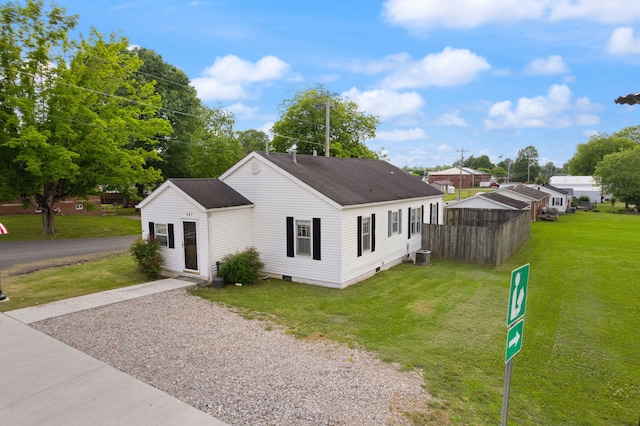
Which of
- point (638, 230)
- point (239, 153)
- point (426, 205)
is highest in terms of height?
point (239, 153)

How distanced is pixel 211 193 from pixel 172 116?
27.2m

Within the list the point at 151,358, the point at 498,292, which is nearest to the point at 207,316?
the point at 151,358

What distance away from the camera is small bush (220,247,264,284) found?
13.0 m

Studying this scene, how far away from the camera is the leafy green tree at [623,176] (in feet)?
161

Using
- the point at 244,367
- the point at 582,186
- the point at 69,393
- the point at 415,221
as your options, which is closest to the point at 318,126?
the point at 415,221

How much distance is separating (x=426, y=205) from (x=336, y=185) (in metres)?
7.58

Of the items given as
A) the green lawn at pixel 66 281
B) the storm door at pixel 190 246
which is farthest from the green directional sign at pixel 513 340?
the green lawn at pixel 66 281

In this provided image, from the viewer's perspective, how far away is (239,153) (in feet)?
112

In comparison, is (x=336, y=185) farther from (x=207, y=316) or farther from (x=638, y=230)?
(x=638, y=230)

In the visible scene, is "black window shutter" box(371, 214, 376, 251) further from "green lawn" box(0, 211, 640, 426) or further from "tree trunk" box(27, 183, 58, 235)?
"tree trunk" box(27, 183, 58, 235)

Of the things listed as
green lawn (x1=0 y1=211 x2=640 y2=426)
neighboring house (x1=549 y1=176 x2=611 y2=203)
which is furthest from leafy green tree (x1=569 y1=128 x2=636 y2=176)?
green lawn (x1=0 y1=211 x2=640 y2=426)

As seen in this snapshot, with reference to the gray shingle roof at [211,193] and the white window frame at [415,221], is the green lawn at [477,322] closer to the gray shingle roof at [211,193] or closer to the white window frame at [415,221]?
the white window frame at [415,221]

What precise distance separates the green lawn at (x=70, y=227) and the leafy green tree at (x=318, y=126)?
14.8 meters

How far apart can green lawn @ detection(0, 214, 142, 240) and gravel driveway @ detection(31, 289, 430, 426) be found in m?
17.9
